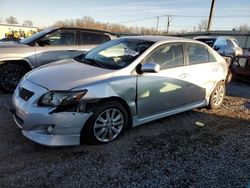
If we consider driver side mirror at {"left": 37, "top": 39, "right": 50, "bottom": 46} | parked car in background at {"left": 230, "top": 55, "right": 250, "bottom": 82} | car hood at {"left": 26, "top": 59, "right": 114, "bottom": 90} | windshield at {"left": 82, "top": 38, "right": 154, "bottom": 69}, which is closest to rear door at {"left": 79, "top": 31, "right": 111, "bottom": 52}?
driver side mirror at {"left": 37, "top": 39, "right": 50, "bottom": 46}

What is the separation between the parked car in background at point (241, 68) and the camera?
823 centimetres

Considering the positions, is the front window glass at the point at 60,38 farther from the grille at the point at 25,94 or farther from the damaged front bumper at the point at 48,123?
the damaged front bumper at the point at 48,123

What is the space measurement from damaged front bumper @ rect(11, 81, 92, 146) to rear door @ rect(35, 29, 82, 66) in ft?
10.9

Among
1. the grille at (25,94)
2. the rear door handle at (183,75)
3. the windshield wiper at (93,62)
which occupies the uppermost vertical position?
the windshield wiper at (93,62)

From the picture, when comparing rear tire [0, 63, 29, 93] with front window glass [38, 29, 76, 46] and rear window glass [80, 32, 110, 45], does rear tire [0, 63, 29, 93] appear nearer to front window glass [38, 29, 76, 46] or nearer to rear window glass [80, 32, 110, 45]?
front window glass [38, 29, 76, 46]

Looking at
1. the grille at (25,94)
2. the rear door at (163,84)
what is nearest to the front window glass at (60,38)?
the grille at (25,94)

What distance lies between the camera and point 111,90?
11.8ft

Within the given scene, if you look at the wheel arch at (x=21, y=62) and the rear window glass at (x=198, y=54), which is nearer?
the rear window glass at (x=198, y=54)

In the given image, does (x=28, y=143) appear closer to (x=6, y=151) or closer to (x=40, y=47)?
(x=6, y=151)

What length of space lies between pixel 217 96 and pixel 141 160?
3032mm

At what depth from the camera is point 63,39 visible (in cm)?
692

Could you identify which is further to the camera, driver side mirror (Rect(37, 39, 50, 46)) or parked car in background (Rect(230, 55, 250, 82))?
parked car in background (Rect(230, 55, 250, 82))

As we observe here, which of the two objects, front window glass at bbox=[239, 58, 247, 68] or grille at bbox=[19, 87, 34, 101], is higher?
grille at bbox=[19, 87, 34, 101]

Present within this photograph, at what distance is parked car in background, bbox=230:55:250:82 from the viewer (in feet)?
27.0
